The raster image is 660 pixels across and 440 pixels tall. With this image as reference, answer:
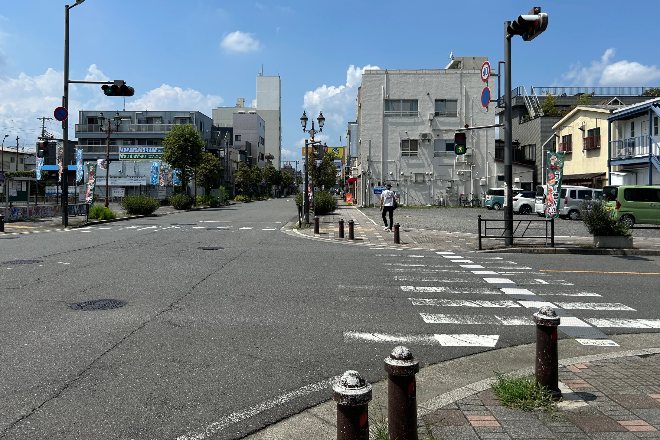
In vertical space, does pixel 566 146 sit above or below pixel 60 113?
above

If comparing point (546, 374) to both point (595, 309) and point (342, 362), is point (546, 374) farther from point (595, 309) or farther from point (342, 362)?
point (595, 309)

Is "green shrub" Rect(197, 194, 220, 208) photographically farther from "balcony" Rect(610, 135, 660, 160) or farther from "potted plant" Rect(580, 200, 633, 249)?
"potted plant" Rect(580, 200, 633, 249)

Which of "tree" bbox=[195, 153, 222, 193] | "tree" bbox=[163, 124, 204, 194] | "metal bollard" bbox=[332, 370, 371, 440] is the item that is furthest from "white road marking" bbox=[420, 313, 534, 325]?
"tree" bbox=[195, 153, 222, 193]

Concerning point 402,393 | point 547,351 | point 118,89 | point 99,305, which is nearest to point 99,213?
point 118,89

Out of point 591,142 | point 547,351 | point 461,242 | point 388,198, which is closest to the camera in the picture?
point 547,351

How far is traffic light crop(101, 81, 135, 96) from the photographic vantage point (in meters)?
19.6

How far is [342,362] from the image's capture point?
17.2 ft

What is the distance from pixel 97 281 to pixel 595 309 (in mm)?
8198

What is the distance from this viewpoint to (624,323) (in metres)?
7.00

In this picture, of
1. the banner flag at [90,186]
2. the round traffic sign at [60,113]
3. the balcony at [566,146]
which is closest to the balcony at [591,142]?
the balcony at [566,146]

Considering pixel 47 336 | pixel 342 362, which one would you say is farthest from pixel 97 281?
pixel 342 362

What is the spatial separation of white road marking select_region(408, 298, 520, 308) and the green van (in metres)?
18.1

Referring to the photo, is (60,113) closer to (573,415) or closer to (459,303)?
(459,303)

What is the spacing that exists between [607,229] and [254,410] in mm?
14340
